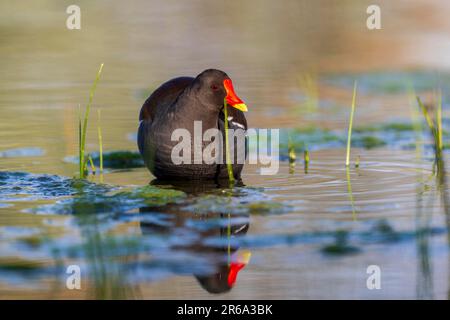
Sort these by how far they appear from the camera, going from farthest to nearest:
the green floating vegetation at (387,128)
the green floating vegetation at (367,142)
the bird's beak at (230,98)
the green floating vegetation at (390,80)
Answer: the green floating vegetation at (390,80) → the green floating vegetation at (387,128) → the green floating vegetation at (367,142) → the bird's beak at (230,98)

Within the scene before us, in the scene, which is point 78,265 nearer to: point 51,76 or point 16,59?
point 51,76

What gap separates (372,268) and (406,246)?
0.48m

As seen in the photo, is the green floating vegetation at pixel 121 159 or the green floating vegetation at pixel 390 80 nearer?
the green floating vegetation at pixel 121 159

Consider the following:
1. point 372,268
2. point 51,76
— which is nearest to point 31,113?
point 51,76

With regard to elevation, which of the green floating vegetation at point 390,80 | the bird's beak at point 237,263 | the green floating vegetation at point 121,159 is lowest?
the bird's beak at point 237,263

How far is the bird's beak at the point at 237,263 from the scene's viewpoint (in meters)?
4.17

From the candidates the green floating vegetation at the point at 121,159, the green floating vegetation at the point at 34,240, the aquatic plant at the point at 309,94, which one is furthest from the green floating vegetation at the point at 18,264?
the aquatic plant at the point at 309,94

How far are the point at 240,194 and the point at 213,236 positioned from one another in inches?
41.8

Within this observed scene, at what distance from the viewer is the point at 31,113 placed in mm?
9211

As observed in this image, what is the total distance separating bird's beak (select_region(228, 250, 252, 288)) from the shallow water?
0.02 m

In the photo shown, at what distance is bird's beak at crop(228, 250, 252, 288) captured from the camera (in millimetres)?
4165

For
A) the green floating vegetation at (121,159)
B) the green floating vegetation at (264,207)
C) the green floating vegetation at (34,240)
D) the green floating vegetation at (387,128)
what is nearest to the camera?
the green floating vegetation at (34,240)

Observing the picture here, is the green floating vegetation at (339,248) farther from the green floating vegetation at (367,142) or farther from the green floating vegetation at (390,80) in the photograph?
the green floating vegetation at (390,80)

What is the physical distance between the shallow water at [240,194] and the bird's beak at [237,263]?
0.06 ft
